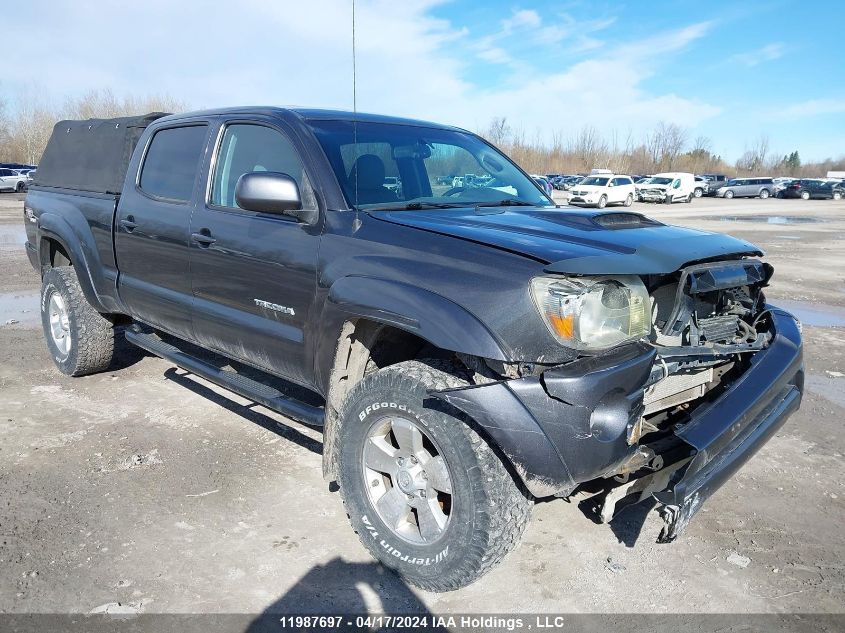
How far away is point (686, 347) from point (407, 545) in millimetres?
1405

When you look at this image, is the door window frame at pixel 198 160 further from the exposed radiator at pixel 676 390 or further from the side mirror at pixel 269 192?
the exposed radiator at pixel 676 390

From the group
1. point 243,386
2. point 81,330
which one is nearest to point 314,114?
point 243,386

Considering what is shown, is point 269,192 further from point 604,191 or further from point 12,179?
point 12,179

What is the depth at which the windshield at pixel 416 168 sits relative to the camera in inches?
129

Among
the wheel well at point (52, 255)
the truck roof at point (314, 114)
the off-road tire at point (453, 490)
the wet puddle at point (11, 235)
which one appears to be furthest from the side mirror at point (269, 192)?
the wet puddle at point (11, 235)

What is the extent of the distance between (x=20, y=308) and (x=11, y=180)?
3201cm

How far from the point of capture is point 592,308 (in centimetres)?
242

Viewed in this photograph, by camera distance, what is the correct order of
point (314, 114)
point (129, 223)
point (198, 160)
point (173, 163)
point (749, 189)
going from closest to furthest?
point (314, 114) < point (198, 160) < point (173, 163) < point (129, 223) < point (749, 189)

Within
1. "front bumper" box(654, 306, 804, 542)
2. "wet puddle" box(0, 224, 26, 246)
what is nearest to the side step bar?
"front bumper" box(654, 306, 804, 542)

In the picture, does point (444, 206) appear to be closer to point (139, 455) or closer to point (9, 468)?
point (139, 455)

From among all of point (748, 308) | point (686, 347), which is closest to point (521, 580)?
point (686, 347)

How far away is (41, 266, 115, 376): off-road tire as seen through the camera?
5062 mm

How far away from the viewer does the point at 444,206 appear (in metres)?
3.38

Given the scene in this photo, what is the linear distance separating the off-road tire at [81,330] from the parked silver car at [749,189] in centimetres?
5148
